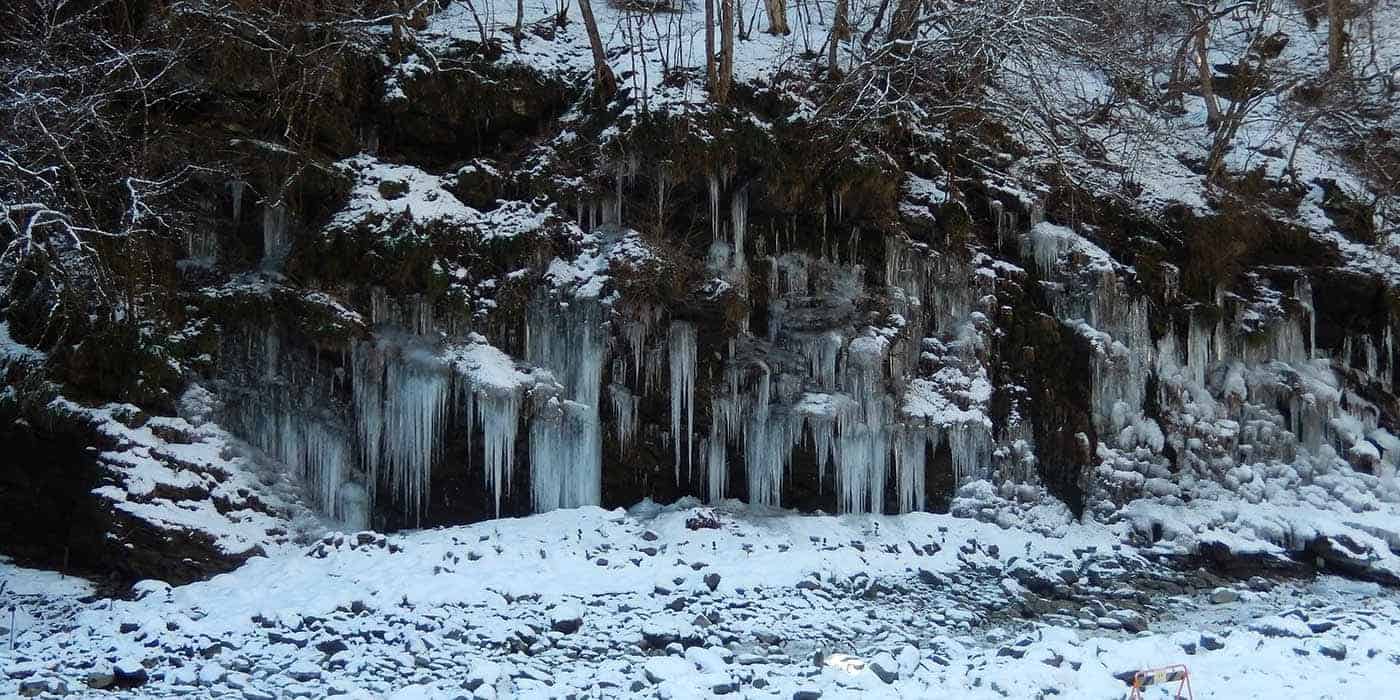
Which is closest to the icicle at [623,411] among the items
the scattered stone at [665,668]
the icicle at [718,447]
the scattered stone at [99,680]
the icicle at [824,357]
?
the icicle at [718,447]

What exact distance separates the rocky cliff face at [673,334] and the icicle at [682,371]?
3 cm

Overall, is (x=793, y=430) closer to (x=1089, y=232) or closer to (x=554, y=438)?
(x=554, y=438)

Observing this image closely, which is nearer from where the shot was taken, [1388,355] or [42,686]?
[42,686]

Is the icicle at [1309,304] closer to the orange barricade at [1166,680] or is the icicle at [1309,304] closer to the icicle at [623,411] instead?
the orange barricade at [1166,680]

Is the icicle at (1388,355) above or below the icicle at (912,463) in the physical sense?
above

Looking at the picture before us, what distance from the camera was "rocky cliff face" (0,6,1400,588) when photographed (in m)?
9.72

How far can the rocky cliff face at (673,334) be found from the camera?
9719 millimetres

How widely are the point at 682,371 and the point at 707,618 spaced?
3.31 metres

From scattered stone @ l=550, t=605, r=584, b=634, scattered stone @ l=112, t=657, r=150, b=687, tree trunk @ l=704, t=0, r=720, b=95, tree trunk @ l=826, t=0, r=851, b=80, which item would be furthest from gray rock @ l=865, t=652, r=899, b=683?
tree trunk @ l=826, t=0, r=851, b=80

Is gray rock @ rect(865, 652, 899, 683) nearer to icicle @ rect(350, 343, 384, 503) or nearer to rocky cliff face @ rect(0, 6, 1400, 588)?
rocky cliff face @ rect(0, 6, 1400, 588)

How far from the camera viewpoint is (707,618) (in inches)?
305

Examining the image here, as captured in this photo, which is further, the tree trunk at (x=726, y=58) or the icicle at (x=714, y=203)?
the tree trunk at (x=726, y=58)

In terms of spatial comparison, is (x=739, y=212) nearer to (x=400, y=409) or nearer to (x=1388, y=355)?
(x=400, y=409)

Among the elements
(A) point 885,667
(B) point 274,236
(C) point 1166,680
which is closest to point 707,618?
(A) point 885,667
